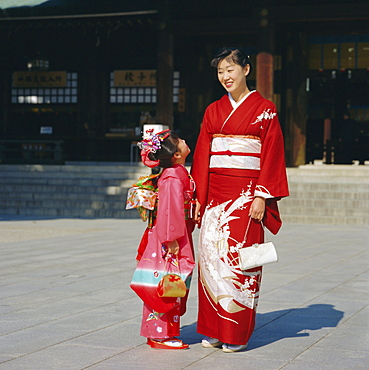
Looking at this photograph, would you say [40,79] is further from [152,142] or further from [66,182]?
[152,142]

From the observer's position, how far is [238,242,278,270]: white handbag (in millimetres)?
4531

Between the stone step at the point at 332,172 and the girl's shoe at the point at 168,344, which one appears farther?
the stone step at the point at 332,172

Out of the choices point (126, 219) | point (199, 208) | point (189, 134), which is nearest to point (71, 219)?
point (126, 219)

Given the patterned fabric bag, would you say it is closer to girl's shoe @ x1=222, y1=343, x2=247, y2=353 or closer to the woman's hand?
the woman's hand

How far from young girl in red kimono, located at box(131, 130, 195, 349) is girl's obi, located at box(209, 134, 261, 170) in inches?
10.8

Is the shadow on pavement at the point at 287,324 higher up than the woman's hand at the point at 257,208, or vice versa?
the woman's hand at the point at 257,208

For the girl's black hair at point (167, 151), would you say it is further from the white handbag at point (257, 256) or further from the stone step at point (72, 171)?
the stone step at point (72, 171)

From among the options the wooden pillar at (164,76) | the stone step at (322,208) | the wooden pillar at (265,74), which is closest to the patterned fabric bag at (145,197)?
the stone step at (322,208)

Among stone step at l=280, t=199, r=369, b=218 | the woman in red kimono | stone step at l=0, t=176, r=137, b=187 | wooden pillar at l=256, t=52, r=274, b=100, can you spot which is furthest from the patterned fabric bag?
wooden pillar at l=256, t=52, r=274, b=100

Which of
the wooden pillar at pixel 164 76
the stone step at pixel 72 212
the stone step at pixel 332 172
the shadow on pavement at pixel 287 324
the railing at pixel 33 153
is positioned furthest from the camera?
the railing at pixel 33 153

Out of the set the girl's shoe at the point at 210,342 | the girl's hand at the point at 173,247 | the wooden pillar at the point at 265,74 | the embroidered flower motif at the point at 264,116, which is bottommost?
the girl's shoe at the point at 210,342

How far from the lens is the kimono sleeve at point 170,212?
4.55 m

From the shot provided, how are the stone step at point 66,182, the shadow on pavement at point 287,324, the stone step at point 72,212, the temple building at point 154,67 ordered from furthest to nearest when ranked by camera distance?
the temple building at point 154,67, the stone step at point 66,182, the stone step at point 72,212, the shadow on pavement at point 287,324

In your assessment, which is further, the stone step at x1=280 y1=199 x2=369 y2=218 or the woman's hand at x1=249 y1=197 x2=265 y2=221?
the stone step at x1=280 y1=199 x2=369 y2=218
